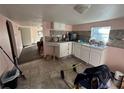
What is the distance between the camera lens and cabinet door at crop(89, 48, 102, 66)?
2.81m

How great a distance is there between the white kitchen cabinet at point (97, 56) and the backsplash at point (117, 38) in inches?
17.5

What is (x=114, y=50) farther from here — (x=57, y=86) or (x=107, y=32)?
(x=57, y=86)

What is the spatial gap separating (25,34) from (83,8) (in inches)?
286

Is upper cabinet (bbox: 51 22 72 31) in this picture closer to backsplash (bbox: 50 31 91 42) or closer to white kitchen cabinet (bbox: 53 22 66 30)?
white kitchen cabinet (bbox: 53 22 66 30)

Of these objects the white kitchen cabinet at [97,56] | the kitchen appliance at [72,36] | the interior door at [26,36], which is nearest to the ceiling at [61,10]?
the white kitchen cabinet at [97,56]

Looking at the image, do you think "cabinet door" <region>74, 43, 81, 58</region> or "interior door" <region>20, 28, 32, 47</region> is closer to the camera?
"cabinet door" <region>74, 43, 81, 58</region>

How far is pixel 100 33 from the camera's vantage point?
3.45 m

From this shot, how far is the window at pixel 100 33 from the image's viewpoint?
10.2ft

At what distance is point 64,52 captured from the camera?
406cm

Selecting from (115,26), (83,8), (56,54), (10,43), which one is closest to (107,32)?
(115,26)

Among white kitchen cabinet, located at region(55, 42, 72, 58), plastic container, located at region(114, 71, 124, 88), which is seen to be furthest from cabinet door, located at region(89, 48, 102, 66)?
white kitchen cabinet, located at region(55, 42, 72, 58)

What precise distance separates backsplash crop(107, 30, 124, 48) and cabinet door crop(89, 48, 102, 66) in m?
0.54

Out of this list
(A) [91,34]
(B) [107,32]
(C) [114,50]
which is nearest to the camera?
(C) [114,50]

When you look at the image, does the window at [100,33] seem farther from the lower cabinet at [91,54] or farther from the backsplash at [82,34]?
the lower cabinet at [91,54]
